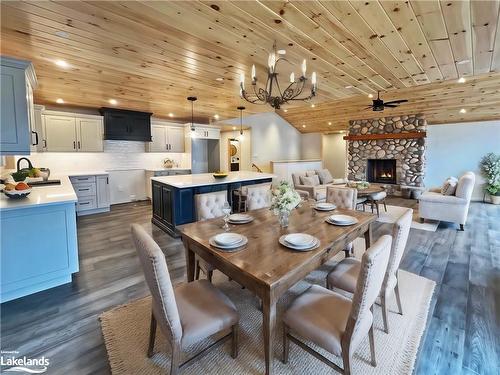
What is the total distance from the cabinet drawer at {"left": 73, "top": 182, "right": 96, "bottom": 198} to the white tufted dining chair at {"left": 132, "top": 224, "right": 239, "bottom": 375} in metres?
4.88

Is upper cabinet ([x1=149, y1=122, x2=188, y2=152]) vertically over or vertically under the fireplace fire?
over

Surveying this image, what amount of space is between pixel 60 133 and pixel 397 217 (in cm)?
760

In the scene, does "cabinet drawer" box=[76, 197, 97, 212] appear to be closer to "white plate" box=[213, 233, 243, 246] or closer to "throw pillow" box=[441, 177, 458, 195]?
"white plate" box=[213, 233, 243, 246]

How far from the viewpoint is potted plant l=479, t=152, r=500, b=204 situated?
610 cm

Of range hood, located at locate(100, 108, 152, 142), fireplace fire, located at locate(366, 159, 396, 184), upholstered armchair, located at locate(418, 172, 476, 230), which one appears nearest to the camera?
upholstered armchair, located at locate(418, 172, 476, 230)

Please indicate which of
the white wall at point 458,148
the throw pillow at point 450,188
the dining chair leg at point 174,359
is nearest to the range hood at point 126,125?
the dining chair leg at point 174,359

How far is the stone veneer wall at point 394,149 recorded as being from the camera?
6.96 m

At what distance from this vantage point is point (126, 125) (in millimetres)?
6086

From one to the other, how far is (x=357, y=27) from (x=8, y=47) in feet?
11.9

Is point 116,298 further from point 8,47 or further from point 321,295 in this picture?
point 8,47

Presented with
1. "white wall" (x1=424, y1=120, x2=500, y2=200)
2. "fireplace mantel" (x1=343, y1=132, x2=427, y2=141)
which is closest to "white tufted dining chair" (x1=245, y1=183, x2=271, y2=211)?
"fireplace mantel" (x1=343, y1=132, x2=427, y2=141)

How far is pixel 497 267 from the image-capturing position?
9.59 feet

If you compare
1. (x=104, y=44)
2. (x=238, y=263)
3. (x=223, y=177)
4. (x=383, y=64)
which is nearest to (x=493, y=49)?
(x=383, y=64)

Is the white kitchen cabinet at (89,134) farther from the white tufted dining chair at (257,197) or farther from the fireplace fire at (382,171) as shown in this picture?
the fireplace fire at (382,171)
